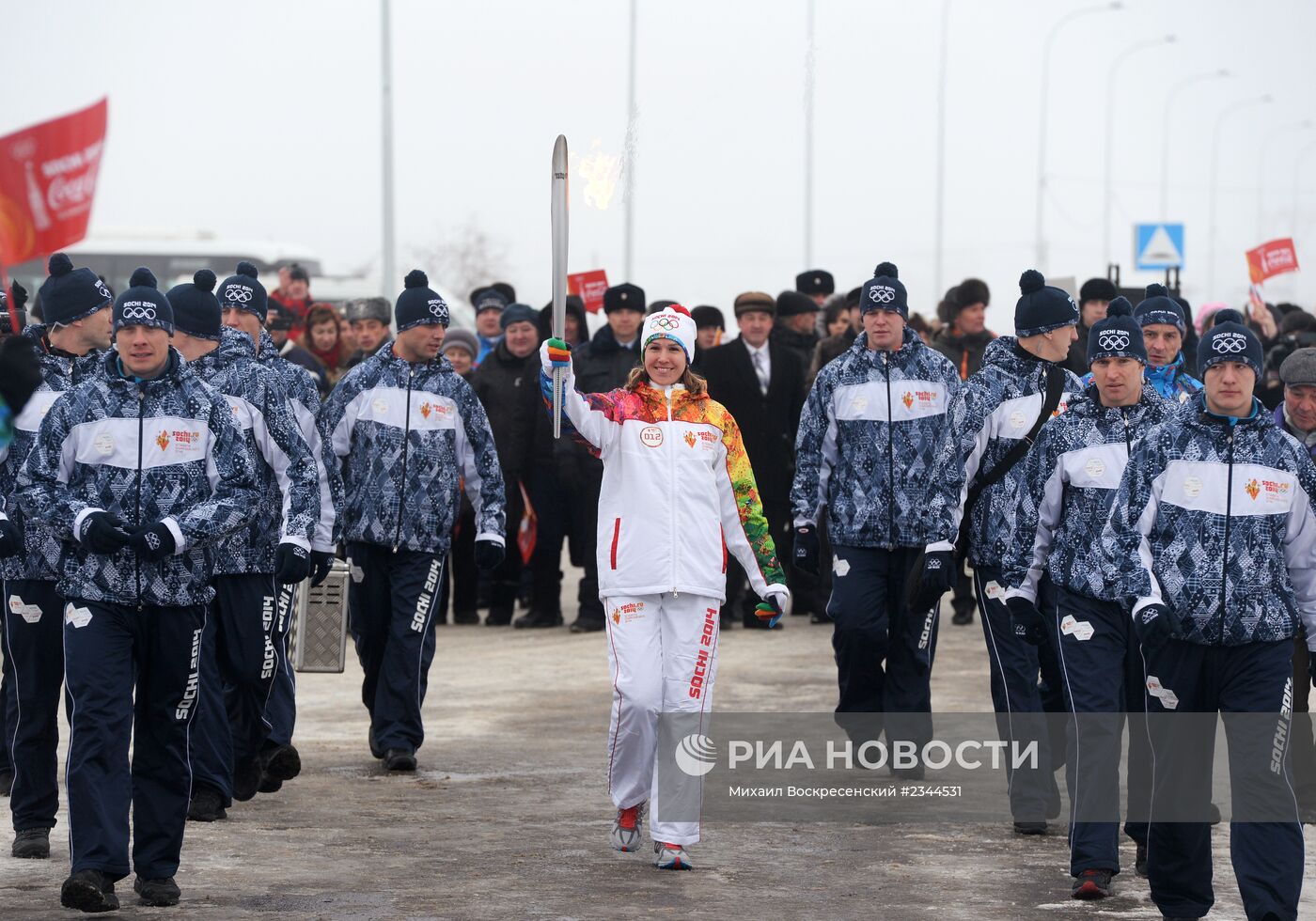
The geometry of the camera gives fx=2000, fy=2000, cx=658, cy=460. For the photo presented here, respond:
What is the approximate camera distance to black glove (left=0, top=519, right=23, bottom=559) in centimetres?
760

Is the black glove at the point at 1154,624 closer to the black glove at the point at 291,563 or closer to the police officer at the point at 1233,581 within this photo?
the police officer at the point at 1233,581

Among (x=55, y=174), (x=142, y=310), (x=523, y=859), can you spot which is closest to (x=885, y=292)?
(x=523, y=859)

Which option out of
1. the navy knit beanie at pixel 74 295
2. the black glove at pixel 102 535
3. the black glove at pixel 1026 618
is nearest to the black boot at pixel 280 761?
the navy knit beanie at pixel 74 295

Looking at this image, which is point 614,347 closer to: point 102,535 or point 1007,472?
point 1007,472

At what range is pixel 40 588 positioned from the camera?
7.99 metres

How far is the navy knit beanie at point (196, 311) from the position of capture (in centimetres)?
878

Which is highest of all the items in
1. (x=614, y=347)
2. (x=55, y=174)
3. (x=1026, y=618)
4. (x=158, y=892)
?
(x=55, y=174)

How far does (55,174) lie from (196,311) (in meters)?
16.1

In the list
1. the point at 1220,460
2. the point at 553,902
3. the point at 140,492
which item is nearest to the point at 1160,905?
the point at 1220,460

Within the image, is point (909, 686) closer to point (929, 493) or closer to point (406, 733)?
point (929, 493)

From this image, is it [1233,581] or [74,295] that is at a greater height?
[74,295]

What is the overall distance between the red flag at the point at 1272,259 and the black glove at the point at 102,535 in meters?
15.6

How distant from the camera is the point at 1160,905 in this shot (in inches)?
275

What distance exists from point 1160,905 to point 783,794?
8.76ft
